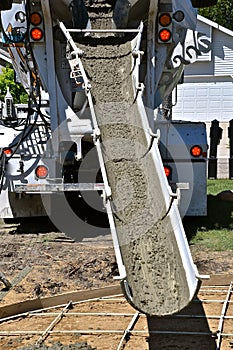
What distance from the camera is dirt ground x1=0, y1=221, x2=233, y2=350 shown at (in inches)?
173

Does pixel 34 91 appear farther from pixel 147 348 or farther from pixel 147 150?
pixel 147 348

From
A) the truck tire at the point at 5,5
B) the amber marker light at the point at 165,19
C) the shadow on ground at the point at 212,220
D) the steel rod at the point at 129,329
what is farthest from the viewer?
the shadow on ground at the point at 212,220

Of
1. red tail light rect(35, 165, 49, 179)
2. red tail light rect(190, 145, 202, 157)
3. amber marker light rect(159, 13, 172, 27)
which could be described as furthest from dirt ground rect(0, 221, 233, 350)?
amber marker light rect(159, 13, 172, 27)

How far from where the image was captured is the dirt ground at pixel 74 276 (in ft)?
14.5

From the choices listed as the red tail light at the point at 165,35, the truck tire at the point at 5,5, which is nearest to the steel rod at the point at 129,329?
the red tail light at the point at 165,35

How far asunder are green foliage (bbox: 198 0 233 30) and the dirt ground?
26303 millimetres

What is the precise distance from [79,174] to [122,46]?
182cm

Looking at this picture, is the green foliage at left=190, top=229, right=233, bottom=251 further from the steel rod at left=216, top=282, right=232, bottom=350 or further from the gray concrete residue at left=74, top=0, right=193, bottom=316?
the gray concrete residue at left=74, top=0, right=193, bottom=316

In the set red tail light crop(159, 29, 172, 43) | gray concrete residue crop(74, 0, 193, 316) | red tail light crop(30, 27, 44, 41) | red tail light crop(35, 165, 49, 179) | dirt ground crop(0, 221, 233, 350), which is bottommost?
dirt ground crop(0, 221, 233, 350)

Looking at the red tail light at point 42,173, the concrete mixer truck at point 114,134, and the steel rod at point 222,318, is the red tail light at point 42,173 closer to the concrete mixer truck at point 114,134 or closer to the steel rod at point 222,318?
the concrete mixer truck at point 114,134

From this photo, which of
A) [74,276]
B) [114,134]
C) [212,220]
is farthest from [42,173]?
[212,220]

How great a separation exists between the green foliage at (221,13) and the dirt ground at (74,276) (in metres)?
26.3

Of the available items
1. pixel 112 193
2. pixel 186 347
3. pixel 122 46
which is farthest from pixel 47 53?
pixel 186 347

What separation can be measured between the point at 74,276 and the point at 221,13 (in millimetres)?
28912
